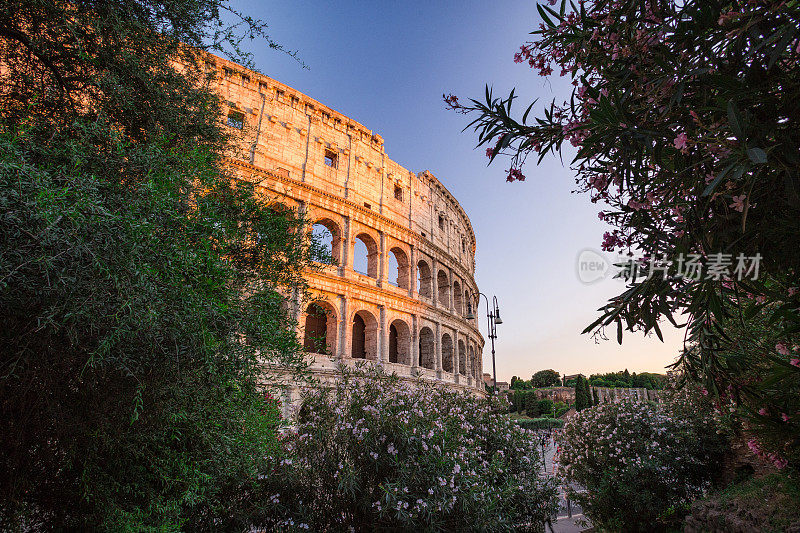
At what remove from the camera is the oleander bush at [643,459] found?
8453 mm

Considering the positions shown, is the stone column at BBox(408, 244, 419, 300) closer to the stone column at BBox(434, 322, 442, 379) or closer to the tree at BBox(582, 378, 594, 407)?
the stone column at BBox(434, 322, 442, 379)

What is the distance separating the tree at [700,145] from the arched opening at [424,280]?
19.7 meters

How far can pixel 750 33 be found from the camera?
1.93 metres

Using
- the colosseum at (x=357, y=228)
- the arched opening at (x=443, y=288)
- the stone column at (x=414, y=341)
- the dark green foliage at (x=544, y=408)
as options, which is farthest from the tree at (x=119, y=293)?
the dark green foliage at (x=544, y=408)

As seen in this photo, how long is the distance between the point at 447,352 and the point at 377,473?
18468 millimetres

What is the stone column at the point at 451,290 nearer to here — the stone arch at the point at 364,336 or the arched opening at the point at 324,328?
the stone arch at the point at 364,336

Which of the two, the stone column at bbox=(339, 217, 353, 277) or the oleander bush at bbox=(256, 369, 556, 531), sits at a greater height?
the stone column at bbox=(339, 217, 353, 277)

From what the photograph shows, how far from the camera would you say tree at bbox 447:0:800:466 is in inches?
73.2

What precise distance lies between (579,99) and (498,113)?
2.22 feet

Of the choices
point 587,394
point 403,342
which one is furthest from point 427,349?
point 587,394

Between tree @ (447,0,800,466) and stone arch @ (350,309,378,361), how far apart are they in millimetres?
15465

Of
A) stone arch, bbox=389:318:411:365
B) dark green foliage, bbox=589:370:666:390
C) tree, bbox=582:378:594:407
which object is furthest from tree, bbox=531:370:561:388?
stone arch, bbox=389:318:411:365

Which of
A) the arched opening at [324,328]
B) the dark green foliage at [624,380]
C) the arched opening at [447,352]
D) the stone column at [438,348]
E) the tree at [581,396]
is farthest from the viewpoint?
the dark green foliage at [624,380]

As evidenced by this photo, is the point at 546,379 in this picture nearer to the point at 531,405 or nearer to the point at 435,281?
the point at 531,405
